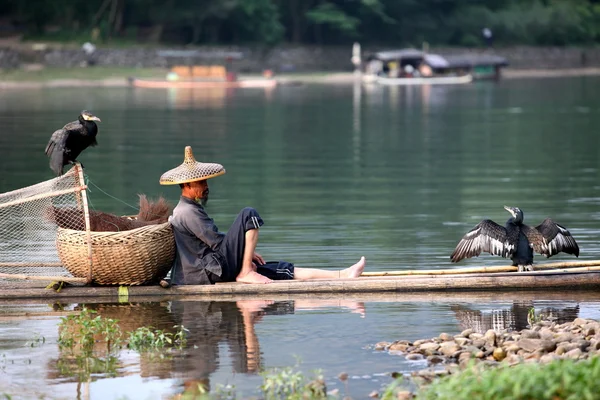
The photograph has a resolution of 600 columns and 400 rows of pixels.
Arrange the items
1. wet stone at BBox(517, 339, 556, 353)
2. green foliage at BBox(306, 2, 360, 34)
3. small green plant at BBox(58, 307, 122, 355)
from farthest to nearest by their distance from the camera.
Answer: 1. green foliage at BBox(306, 2, 360, 34)
2. small green plant at BBox(58, 307, 122, 355)
3. wet stone at BBox(517, 339, 556, 353)

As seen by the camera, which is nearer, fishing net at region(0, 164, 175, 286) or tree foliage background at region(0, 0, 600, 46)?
fishing net at region(0, 164, 175, 286)

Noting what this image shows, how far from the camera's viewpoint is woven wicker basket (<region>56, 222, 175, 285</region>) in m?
9.82

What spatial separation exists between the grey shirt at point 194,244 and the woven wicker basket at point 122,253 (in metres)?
0.09

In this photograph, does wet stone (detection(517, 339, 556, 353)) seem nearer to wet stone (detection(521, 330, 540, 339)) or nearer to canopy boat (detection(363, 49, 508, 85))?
wet stone (detection(521, 330, 540, 339))

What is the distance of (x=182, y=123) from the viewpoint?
115ft

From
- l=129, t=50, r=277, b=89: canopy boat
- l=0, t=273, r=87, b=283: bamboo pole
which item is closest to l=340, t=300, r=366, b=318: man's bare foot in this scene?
l=0, t=273, r=87, b=283: bamboo pole

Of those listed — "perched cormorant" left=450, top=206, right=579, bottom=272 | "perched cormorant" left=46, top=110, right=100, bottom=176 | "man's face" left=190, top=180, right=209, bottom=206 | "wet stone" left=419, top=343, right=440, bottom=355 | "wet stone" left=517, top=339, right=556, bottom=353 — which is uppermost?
"perched cormorant" left=46, top=110, right=100, bottom=176

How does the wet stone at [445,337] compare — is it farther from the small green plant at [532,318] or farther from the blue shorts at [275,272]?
the blue shorts at [275,272]

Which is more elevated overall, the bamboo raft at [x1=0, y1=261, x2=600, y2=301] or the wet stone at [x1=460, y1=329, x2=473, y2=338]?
the bamboo raft at [x1=0, y1=261, x2=600, y2=301]

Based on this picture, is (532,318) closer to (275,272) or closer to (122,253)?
(275,272)

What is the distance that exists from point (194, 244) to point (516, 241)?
2.76 metres

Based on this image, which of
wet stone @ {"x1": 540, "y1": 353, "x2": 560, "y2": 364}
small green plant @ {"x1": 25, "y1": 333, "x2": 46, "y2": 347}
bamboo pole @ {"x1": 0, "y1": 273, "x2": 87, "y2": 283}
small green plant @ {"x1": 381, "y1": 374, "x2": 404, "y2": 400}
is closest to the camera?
small green plant @ {"x1": 381, "y1": 374, "x2": 404, "y2": 400}

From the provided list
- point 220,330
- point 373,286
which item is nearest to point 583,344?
point 373,286

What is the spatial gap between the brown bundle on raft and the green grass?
164ft
